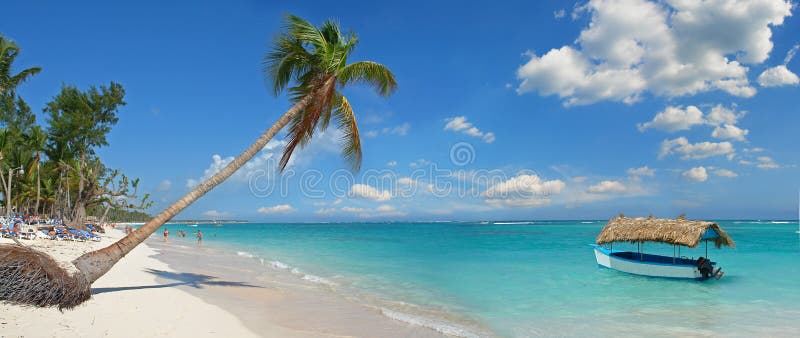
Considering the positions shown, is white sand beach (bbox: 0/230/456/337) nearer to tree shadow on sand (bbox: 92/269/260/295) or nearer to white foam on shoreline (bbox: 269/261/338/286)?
tree shadow on sand (bbox: 92/269/260/295)

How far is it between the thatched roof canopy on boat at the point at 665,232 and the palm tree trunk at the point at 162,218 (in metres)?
12.4

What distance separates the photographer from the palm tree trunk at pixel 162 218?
20.7 ft

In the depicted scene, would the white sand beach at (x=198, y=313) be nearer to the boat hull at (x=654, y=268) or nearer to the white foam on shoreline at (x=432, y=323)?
the white foam on shoreline at (x=432, y=323)

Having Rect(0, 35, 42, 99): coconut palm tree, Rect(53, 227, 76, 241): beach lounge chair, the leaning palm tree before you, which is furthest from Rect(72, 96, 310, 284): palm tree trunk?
Rect(53, 227, 76, 241): beach lounge chair

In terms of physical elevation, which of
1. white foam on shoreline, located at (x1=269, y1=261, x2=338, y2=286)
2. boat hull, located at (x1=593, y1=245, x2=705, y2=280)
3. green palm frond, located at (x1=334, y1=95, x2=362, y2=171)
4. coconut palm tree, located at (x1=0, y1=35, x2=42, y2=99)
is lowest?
white foam on shoreline, located at (x1=269, y1=261, x2=338, y2=286)

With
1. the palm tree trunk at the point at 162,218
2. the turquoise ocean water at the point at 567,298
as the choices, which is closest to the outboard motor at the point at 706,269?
the turquoise ocean water at the point at 567,298

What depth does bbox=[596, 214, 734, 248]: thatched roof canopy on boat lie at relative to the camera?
13578 millimetres

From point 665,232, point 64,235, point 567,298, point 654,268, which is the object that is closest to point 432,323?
point 567,298

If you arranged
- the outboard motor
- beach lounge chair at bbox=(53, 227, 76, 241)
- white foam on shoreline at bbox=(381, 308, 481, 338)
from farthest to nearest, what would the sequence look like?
beach lounge chair at bbox=(53, 227, 76, 241)
the outboard motor
white foam on shoreline at bbox=(381, 308, 481, 338)

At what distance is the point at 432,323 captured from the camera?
25.1 ft

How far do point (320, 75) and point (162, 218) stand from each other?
3.99 metres

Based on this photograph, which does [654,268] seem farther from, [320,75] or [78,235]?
[78,235]

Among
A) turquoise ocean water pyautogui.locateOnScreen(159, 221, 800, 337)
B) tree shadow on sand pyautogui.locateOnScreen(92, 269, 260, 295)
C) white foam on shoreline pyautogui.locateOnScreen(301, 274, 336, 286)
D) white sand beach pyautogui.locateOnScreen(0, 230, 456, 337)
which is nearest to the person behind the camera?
white sand beach pyautogui.locateOnScreen(0, 230, 456, 337)

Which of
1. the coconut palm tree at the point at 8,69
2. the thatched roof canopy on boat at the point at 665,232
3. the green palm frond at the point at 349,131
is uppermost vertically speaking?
the coconut palm tree at the point at 8,69
